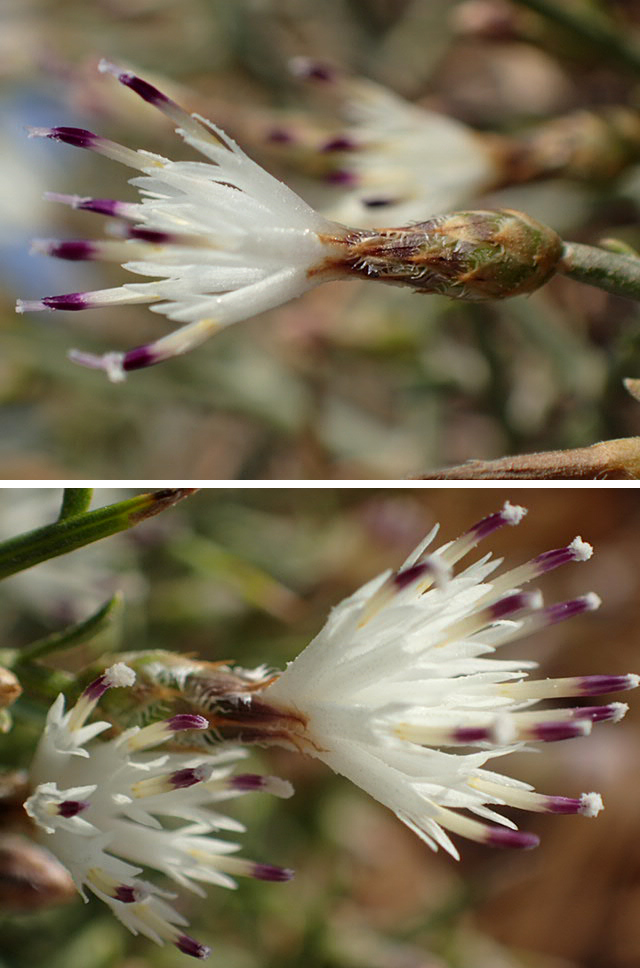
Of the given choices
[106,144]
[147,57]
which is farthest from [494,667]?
[147,57]

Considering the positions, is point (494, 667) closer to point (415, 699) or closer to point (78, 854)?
point (415, 699)

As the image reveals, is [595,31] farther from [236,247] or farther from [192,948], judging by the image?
[192,948]

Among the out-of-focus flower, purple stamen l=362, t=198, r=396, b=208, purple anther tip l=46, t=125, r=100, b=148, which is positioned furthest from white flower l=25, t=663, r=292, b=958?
purple stamen l=362, t=198, r=396, b=208

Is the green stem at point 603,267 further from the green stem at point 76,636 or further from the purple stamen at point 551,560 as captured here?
the green stem at point 76,636

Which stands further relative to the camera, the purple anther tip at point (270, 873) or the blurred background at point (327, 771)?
the blurred background at point (327, 771)

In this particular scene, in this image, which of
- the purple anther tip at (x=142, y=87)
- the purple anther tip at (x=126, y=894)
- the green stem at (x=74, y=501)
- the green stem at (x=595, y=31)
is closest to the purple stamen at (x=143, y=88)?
the purple anther tip at (x=142, y=87)

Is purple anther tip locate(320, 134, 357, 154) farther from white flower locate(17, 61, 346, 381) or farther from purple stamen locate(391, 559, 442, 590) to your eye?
purple stamen locate(391, 559, 442, 590)
